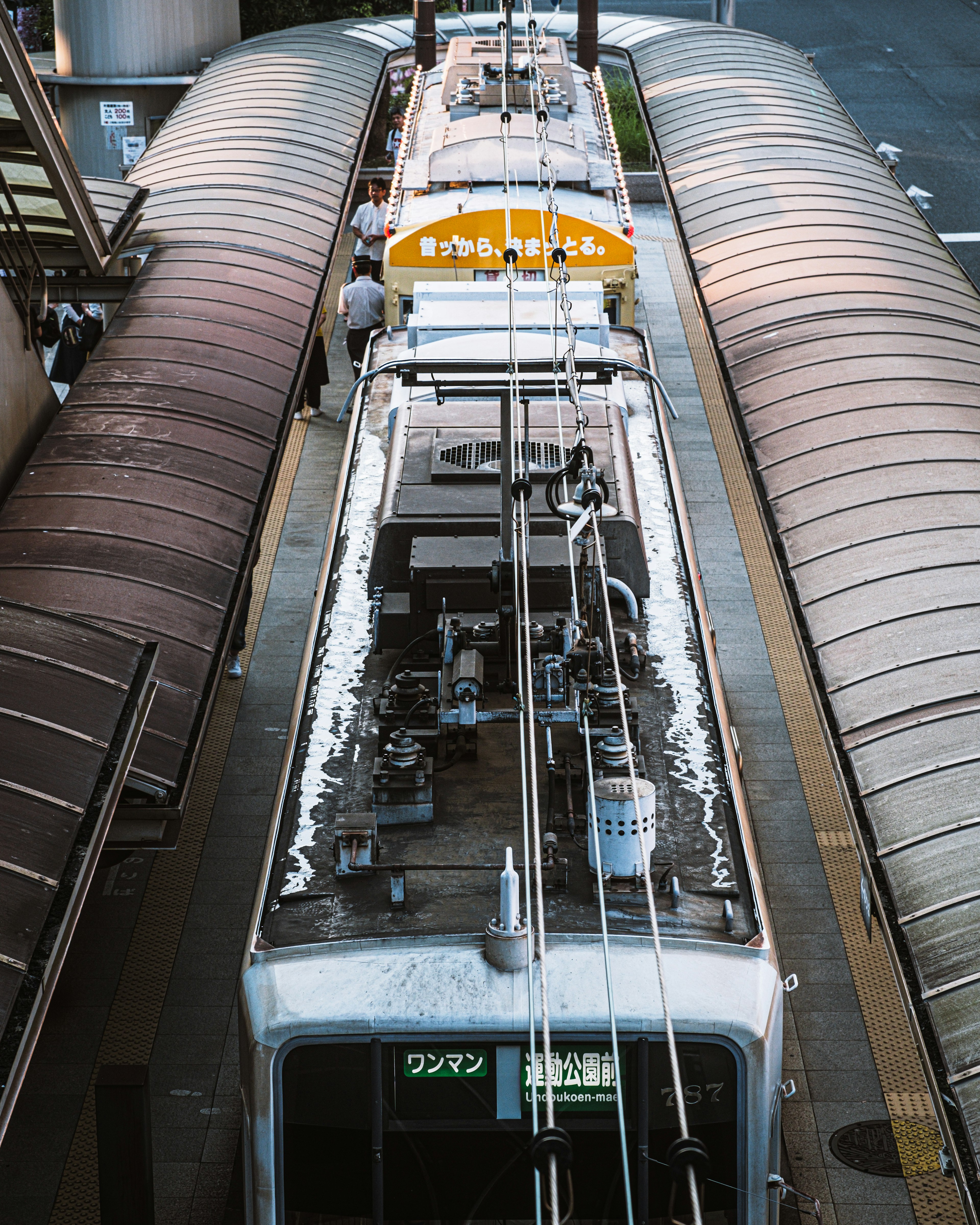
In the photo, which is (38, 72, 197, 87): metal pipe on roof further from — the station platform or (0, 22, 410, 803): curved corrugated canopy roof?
the station platform

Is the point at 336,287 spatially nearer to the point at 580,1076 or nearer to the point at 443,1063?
the point at 443,1063

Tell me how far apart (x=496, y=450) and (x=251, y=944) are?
4437 mm

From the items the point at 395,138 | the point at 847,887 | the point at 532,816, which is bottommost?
the point at 532,816

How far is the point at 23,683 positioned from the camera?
662cm

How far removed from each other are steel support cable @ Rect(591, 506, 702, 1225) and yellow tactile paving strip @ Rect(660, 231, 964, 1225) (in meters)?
2.80

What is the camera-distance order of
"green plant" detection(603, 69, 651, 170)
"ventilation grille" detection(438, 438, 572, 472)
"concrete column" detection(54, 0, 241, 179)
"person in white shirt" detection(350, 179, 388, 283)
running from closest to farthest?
1. "ventilation grille" detection(438, 438, 572, 472)
2. "person in white shirt" detection(350, 179, 388, 283)
3. "concrete column" detection(54, 0, 241, 179)
4. "green plant" detection(603, 69, 651, 170)

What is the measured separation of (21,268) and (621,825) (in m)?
8.22

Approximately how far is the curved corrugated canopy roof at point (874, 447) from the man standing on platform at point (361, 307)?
353 centimetres

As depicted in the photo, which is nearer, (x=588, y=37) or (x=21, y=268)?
(x=21, y=268)

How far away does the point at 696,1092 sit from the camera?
18.3 feet

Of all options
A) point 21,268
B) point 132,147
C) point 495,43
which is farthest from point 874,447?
point 132,147

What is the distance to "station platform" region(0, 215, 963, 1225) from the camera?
7.79 meters

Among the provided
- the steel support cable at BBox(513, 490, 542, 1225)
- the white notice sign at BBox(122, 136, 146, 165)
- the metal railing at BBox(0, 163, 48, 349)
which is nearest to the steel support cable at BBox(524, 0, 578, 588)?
the steel support cable at BBox(513, 490, 542, 1225)

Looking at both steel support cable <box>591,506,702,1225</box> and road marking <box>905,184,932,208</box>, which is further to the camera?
road marking <box>905,184,932,208</box>
